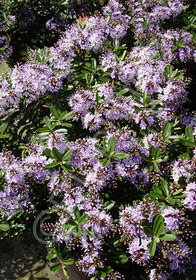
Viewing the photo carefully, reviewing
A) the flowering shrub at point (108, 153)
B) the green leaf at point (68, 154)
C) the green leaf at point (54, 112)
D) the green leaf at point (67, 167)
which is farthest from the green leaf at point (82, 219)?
the green leaf at point (54, 112)

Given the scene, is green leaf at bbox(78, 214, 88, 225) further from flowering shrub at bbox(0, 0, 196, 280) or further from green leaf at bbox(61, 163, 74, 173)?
green leaf at bbox(61, 163, 74, 173)

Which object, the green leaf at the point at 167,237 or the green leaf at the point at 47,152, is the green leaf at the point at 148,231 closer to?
the green leaf at the point at 167,237

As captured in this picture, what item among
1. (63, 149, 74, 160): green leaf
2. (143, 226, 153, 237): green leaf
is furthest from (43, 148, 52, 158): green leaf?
(143, 226, 153, 237): green leaf

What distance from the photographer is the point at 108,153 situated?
2049mm

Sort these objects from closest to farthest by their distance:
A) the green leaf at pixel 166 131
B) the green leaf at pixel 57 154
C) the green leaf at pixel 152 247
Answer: the green leaf at pixel 152 247, the green leaf at pixel 57 154, the green leaf at pixel 166 131

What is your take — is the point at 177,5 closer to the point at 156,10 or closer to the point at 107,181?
the point at 156,10

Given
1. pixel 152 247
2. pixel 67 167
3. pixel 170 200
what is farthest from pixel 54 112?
pixel 152 247

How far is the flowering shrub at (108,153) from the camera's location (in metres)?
2.03

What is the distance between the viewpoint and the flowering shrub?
2033mm

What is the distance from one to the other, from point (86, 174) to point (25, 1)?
3.58 metres

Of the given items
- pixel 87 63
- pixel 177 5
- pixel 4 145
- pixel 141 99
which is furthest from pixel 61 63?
pixel 177 5

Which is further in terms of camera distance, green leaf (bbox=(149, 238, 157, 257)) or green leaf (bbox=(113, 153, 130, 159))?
green leaf (bbox=(113, 153, 130, 159))

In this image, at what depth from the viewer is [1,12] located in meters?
4.36

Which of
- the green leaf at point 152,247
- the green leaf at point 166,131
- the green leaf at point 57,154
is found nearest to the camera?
the green leaf at point 152,247
